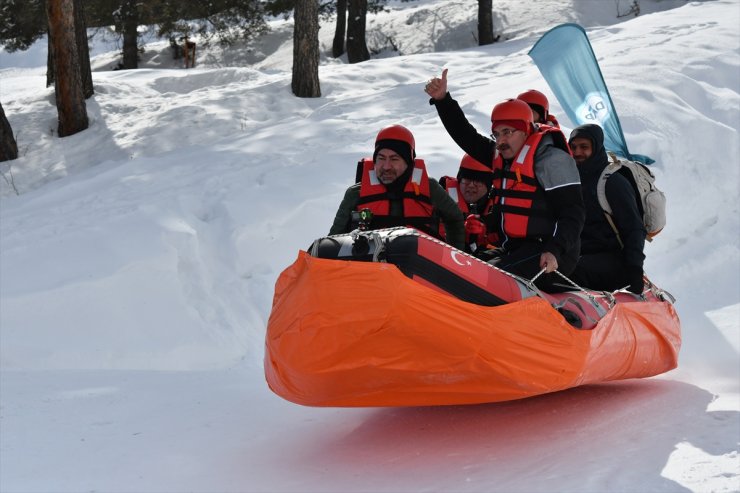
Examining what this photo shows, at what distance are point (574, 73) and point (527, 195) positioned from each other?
121 inches

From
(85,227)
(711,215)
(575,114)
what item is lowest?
(711,215)

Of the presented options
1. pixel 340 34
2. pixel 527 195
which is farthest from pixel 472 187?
pixel 340 34

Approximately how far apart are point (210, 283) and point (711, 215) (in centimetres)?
434

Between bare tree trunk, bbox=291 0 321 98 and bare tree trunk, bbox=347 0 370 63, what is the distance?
5.97m

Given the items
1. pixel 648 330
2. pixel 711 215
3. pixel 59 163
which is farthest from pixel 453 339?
pixel 59 163

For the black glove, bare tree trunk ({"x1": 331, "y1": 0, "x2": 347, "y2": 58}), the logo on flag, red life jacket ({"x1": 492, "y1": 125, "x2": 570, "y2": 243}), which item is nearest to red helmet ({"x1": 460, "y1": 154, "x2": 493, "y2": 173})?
red life jacket ({"x1": 492, "y1": 125, "x2": 570, "y2": 243})

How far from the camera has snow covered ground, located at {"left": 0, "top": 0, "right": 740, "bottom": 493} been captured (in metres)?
3.45

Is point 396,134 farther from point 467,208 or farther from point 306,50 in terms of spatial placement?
point 306,50

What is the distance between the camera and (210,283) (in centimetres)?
578

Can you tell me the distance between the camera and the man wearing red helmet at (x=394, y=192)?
429cm

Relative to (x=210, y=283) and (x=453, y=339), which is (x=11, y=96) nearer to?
(x=210, y=283)

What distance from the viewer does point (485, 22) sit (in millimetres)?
17141

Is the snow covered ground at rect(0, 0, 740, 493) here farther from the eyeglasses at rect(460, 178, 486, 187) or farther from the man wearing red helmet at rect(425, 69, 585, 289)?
the eyeglasses at rect(460, 178, 486, 187)

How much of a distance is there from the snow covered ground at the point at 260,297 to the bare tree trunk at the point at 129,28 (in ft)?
19.5
